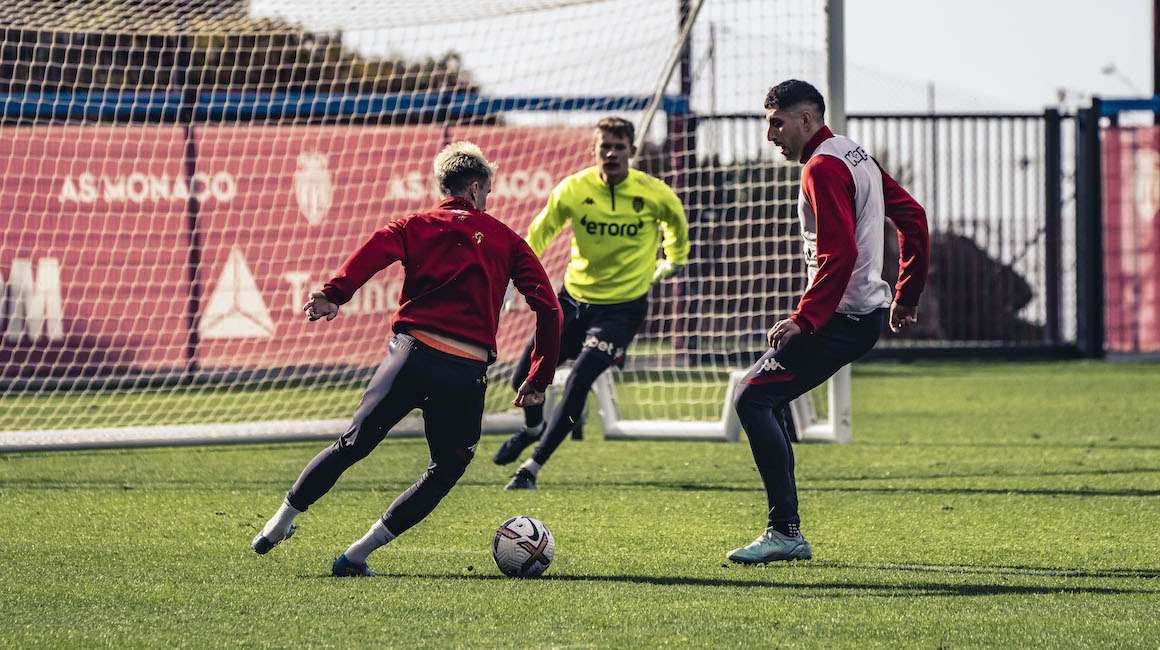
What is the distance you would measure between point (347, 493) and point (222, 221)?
799 cm

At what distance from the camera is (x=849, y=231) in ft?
15.3

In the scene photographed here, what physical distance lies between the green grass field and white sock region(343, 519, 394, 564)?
0.11 m

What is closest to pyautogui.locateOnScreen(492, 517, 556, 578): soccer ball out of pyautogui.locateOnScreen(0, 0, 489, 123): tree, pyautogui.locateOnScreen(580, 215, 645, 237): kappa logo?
pyautogui.locateOnScreen(580, 215, 645, 237): kappa logo

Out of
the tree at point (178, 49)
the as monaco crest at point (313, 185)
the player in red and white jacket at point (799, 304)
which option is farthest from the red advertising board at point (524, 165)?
the player in red and white jacket at point (799, 304)

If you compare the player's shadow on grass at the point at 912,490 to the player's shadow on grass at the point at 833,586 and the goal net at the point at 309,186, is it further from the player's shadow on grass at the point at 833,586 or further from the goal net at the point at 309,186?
the player's shadow on grass at the point at 833,586

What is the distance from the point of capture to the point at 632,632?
3838mm

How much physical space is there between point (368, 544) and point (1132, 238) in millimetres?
Answer: 13603

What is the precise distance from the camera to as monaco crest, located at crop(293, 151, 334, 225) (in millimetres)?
14008

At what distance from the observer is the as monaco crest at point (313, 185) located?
14.0m

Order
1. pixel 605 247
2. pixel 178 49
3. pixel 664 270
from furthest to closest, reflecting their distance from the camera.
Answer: pixel 178 49 → pixel 664 270 → pixel 605 247

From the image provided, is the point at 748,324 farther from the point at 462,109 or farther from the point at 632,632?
the point at 632,632

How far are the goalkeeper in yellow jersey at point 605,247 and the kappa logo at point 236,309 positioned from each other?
702cm

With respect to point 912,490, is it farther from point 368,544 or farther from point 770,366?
point 368,544

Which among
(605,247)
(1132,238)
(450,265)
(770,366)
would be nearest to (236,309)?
(605,247)
